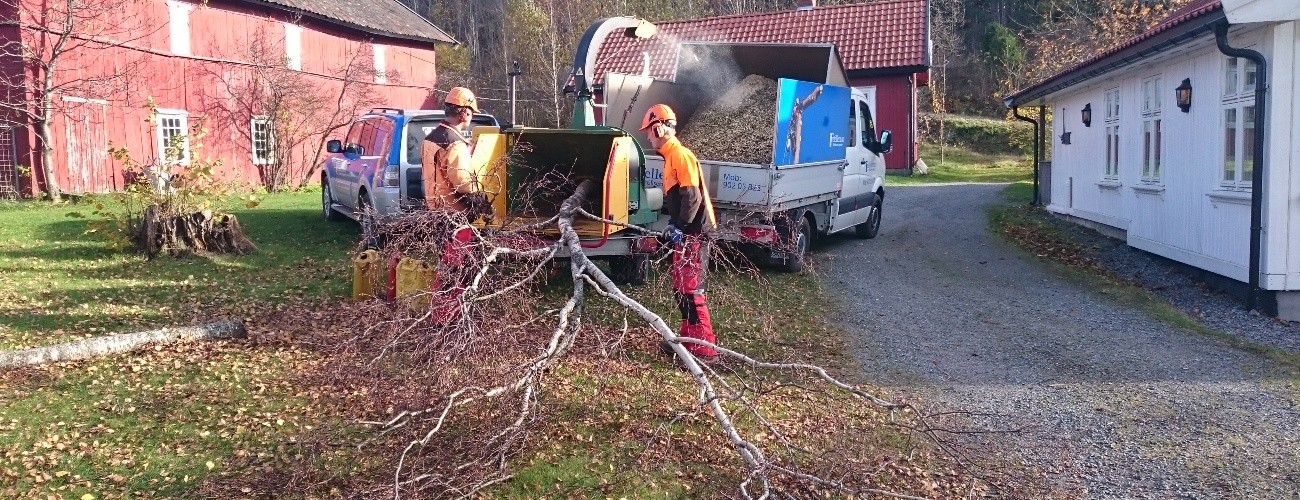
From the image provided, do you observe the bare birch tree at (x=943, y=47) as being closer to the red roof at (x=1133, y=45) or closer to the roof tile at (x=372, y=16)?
the roof tile at (x=372, y=16)

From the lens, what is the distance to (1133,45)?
1202cm

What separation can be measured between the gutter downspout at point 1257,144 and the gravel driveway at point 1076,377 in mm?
588

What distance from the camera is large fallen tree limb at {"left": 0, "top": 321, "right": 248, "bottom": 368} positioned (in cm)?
672

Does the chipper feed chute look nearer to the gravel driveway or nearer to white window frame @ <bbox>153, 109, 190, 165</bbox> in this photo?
the gravel driveway

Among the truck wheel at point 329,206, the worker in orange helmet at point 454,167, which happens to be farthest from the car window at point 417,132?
the worker in orange helmet at point 454,167

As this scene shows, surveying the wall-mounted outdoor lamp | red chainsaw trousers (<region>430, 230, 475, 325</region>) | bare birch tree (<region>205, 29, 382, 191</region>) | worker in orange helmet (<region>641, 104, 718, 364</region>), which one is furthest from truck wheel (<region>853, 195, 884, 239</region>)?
bare birch tree (<region>205, 29, 382, 191</region>)

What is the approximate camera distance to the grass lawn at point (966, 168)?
2784cm

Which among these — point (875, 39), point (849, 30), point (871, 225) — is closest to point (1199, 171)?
point (871, 225)

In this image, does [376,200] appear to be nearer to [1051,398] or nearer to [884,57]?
[1051,398]

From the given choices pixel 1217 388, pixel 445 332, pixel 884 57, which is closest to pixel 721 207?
pixel 1217 388

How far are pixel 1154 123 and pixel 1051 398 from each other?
7401mm

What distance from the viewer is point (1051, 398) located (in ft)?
22.2

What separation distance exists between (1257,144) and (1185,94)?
1806mm

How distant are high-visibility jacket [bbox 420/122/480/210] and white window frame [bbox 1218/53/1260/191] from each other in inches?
283
